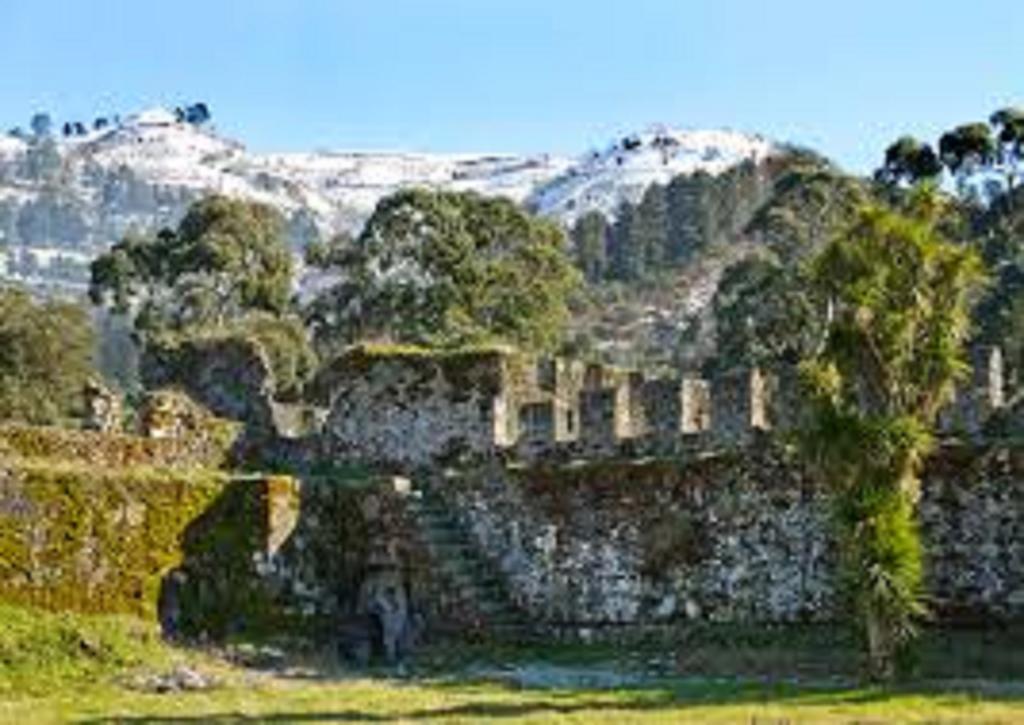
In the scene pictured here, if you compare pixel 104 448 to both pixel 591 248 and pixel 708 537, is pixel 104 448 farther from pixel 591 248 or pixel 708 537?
pixel 591 248

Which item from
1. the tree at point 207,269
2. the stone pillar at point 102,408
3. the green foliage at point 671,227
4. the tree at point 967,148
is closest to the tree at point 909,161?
the tree at point 967,148

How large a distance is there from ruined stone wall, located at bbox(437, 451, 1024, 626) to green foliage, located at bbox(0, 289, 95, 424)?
126 ft

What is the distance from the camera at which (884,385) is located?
20969 mm

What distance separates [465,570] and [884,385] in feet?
26.9

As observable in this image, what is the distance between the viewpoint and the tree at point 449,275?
70.1 meters

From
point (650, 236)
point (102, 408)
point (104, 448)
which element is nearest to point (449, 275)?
point (102, 408)

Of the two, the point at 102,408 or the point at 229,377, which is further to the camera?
the point at 229,377

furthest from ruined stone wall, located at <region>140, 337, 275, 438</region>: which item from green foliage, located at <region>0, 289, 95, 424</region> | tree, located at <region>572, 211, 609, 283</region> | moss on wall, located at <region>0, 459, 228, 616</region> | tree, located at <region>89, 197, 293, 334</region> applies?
tree, located at <region>572, 211, 609, 283</region>

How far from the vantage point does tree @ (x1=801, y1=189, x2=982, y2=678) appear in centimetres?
2036

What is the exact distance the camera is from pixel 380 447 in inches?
1268

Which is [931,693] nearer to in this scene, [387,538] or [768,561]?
[768,561]

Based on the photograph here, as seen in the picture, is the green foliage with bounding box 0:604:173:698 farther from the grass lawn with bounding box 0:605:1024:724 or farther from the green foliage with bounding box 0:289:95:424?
the green foliage with bounding box 0:289:95:424

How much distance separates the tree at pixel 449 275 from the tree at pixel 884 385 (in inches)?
1833

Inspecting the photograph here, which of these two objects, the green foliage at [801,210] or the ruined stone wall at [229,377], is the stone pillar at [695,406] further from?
the green foliage at [801,210]
